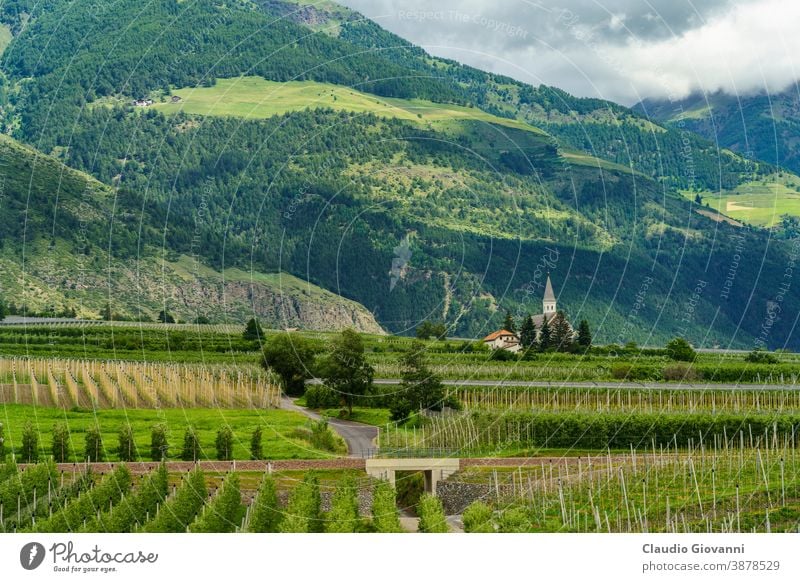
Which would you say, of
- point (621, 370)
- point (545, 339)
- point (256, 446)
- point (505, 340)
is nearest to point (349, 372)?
point (256, 446)

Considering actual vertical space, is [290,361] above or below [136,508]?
above

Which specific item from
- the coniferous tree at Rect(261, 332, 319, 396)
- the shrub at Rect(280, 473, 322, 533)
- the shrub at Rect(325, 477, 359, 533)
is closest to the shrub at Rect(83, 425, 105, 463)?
the shrub at Rect(280, 473, 322, 533)

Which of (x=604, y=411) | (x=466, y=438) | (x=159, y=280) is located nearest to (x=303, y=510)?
(x=466, y=438)

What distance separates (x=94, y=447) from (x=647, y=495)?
2271 cm

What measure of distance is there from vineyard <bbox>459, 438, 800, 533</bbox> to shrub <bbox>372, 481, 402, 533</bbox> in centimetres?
234

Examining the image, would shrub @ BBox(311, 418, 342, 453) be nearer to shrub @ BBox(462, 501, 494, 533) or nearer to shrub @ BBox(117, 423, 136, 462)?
shrub @ BBox(117, 423, 136, 462)

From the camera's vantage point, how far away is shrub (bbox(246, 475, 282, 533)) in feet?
152

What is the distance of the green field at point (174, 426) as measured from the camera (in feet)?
214

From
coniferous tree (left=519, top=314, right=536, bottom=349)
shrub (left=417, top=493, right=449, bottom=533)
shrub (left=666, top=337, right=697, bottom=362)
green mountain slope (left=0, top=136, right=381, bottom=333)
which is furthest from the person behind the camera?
Result: green mountain slope (left=0, top=136, right=381, bottom=333)

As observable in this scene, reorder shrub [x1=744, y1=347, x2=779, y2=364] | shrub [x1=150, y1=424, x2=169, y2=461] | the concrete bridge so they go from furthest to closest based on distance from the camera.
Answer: shrub [x1=744, y1=347, x2=779, y2=364], shrub [x1=150, y1=424, x2=169, y2=461], the concrete bridge

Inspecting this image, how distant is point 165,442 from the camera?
63.8 metres

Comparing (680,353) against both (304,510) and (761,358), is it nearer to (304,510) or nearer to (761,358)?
(761,358)

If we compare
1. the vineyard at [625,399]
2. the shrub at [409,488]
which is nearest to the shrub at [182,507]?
the shrub at [409,488]

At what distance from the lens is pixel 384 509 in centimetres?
4859
